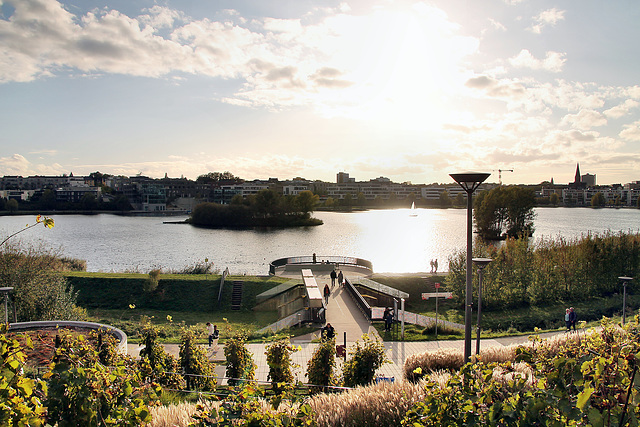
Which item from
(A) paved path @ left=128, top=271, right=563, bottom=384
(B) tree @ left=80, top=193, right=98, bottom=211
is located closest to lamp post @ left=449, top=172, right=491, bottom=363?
(A) paved path @ left=128, top=271, right=563, bottom=384

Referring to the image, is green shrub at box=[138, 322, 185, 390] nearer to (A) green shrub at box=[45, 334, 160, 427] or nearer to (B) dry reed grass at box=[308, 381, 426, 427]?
(B) dry reed grass at box=[308, 381, 426, 427]

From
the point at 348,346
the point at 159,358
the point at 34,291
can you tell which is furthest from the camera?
the point at 34,291

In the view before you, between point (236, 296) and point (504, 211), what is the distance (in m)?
50.8

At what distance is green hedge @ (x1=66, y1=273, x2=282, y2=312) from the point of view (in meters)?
25.9

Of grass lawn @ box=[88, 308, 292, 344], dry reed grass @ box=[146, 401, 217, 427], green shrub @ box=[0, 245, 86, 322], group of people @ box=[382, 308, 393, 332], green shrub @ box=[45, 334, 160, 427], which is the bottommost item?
grass lawn @ box=[88, 308, 292, 344]

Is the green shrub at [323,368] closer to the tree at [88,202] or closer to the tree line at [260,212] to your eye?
the tree line at [260,212]

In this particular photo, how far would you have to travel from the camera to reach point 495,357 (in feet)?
32.7

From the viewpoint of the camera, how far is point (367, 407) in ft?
19.3

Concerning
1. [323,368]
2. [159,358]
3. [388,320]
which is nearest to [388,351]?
[388,320]

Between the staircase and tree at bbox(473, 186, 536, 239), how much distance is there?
46715 millimetres

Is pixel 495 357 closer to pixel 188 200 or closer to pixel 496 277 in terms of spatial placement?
pixel 496 277

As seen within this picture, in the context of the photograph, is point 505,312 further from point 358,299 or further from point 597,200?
point 597,200

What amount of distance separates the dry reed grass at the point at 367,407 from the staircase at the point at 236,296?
2061 cm

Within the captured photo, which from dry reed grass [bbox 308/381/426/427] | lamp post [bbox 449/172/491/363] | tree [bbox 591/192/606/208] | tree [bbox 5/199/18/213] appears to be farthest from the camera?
tree [bbox 591/192/606/208]
